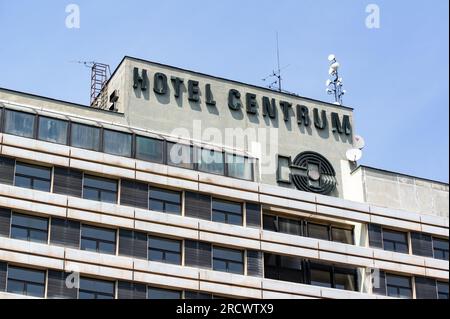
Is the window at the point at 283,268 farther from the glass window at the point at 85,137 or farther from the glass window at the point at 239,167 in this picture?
the glass window at the point at 85,137

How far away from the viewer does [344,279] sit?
7969 cm

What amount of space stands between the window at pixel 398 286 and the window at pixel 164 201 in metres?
14.9

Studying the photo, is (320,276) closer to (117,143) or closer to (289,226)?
(289,226)

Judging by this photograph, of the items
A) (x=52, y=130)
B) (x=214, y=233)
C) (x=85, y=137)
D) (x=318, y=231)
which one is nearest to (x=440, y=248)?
(x=318, y=231)

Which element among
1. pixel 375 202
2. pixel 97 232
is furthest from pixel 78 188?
pixel 375 202

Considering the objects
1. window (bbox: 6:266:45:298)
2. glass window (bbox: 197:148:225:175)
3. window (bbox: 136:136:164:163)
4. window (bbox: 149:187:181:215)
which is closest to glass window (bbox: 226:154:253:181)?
glass window (bbox: 197:148:225:175)

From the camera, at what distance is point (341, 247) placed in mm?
78625

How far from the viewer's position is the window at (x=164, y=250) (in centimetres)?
7281

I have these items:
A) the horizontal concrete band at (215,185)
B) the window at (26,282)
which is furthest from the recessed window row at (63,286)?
the horizontal concrete band at (215,185)

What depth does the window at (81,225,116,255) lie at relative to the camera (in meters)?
71.1

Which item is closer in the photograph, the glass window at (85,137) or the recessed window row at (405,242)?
the glass window at (85,137)

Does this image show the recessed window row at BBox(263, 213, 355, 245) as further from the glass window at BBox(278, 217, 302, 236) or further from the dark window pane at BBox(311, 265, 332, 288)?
the dark window pane at BBox(311, 265, 332, 288)

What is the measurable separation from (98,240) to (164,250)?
4038 mm

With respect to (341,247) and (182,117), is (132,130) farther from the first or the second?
(341,247)
